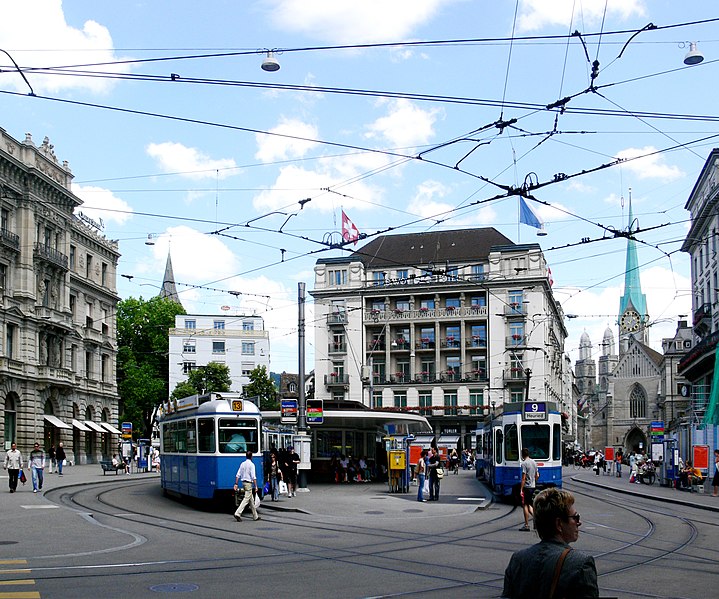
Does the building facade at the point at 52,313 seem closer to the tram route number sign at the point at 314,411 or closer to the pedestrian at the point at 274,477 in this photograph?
the tram route number sign at the point at 314,411

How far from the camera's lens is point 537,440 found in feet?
93.0

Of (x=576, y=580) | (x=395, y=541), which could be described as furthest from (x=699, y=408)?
(x=576, y=580)

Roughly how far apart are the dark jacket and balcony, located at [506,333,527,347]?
78.0 metres

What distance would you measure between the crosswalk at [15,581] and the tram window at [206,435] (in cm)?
1027

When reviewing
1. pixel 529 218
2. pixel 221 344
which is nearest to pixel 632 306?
pixel 221 344

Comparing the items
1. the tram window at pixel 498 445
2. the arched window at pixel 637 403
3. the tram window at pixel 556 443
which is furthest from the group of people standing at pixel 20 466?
the arched window at pixel 637 403

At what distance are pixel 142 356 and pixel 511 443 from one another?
6033cm

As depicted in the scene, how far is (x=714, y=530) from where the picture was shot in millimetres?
20641

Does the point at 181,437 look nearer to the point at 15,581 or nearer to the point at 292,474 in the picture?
the point at 292,474

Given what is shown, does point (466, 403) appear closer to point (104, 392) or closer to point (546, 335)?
point (546, 335)

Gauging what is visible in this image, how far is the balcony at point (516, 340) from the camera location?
269ft

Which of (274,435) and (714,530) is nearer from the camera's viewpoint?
(714,530)

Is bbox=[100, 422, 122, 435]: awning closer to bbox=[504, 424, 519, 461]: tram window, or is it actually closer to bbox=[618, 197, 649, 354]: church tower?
bbox=[504, 424, 519, 461]: tram window

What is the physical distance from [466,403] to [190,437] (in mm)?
60640
